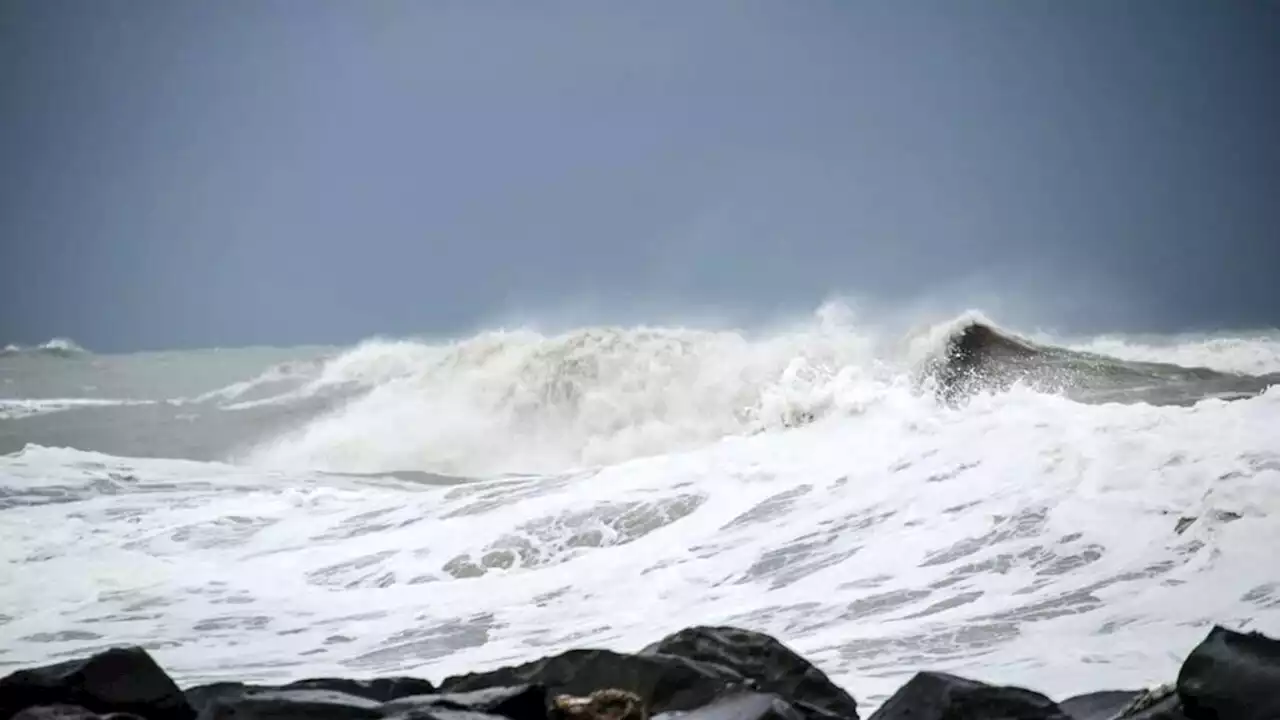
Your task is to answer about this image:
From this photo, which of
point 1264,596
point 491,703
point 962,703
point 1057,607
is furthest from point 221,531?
point 962,703

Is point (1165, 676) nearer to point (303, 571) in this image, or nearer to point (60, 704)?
point (60, 704)

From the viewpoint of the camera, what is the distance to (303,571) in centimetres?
702

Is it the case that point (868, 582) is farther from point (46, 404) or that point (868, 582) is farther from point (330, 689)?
point (46, 404)

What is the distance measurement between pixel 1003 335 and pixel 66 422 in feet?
36.0

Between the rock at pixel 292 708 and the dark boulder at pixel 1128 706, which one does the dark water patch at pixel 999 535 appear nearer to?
the dark boulder at pixel 1128 706

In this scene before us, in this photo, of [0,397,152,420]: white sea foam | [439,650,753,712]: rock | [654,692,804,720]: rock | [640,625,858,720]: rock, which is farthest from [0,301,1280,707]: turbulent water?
[0,397,152,420]: white sea foam

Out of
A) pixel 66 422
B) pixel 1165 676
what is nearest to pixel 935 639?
pixel 1165 676

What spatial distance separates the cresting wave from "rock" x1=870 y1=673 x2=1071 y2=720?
617cm

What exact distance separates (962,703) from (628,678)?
0.79m

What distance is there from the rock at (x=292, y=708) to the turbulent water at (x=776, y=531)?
190 cm

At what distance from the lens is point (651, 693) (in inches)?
113

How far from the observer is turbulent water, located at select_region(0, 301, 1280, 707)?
4805 mm

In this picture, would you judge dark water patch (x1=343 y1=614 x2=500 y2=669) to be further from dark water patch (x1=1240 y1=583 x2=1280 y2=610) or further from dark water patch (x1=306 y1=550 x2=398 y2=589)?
dark water patch (x1=1240 y1=583 x2=1280 y2=610)

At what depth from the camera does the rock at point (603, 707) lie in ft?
8.61
